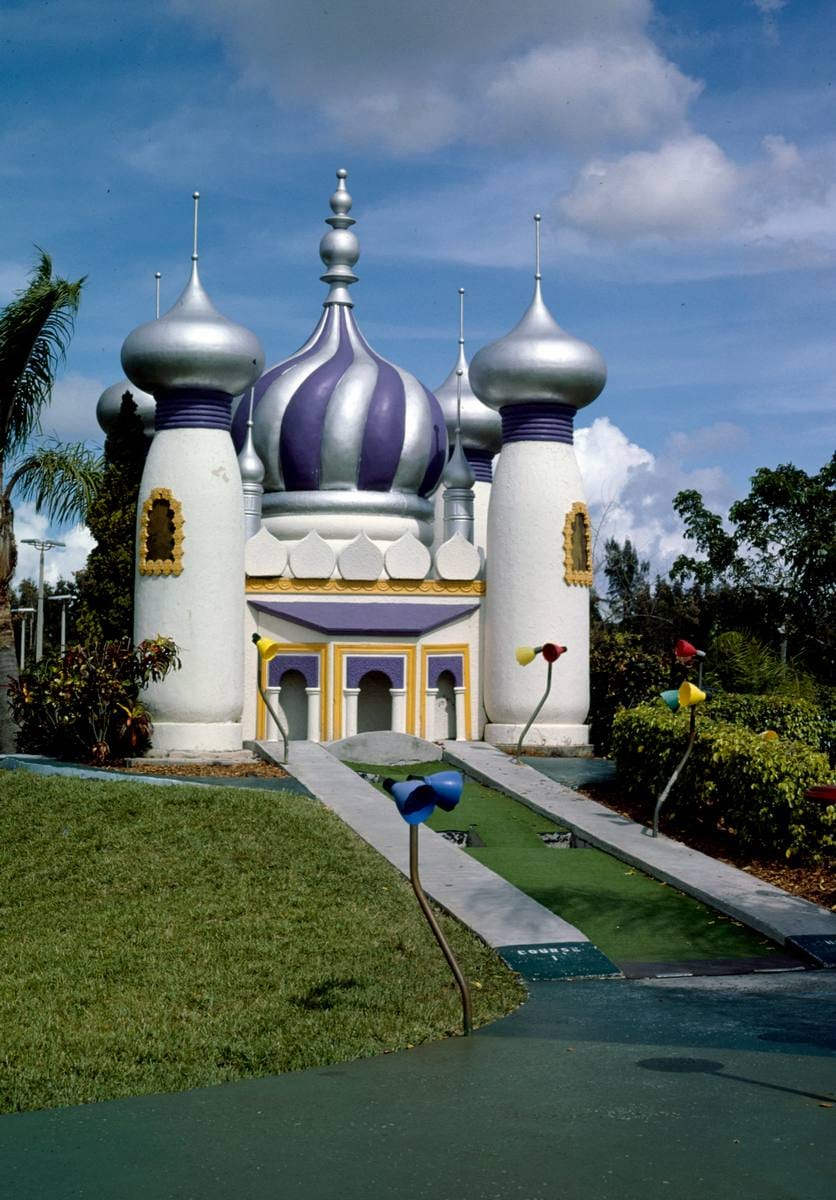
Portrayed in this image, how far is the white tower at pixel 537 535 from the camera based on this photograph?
21.2 m

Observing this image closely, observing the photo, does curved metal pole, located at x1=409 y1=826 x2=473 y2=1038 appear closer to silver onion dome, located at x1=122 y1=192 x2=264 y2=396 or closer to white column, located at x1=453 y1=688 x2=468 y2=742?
silver onion dome, located at x1=122 y1=192 x2=264 y2=396

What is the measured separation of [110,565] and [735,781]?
1064cm

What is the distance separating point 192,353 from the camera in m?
20.2

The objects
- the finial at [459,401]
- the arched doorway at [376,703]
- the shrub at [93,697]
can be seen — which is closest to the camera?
the shrub at [93,697]

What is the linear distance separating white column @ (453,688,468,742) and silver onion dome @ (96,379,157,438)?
298 inches

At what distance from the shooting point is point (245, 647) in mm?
21234

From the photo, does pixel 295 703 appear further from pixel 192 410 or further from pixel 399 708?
pixel 192 410

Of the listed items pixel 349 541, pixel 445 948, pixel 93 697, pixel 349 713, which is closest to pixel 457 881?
pixel 445 948

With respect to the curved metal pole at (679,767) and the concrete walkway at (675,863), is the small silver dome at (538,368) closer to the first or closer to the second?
the concrete walkway at (675,863)

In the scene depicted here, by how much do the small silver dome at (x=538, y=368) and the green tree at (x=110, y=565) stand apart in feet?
17.9

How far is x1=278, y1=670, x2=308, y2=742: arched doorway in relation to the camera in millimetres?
21984

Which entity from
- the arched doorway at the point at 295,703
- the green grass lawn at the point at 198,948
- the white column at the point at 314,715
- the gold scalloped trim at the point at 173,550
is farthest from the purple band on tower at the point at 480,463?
the green grass lawn at the point at 198,948

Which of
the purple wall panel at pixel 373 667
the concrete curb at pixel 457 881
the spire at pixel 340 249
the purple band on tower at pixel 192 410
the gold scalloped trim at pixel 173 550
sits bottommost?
the concrete curb at pixel 457 881

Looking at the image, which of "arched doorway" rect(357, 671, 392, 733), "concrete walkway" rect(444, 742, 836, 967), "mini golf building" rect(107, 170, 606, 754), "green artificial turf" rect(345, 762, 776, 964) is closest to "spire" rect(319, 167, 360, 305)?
"mini golf building" rect(107, 170, 606, 754)
